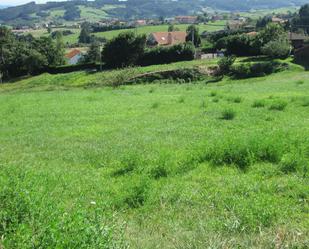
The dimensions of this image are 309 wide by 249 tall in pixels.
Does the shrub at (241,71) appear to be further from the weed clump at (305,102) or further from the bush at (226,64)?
the weed clump at (305,102)

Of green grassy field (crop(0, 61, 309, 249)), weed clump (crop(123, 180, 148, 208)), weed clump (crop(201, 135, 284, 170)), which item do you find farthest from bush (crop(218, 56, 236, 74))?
weed clump (crop(123, 180, 148, 208))

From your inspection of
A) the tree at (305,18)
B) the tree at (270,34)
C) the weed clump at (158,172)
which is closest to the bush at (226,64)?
the tree at (270,34)

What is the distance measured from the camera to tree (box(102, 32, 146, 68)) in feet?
206

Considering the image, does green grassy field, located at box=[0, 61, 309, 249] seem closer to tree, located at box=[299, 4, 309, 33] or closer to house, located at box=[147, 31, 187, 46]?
house, located at box=[147, 31, 187, 46]

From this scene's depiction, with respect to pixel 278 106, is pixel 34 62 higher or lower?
lower

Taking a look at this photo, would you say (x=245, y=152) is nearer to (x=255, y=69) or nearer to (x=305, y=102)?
(x=305, y=102)

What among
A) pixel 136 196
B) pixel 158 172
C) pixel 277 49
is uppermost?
pixel 136 196

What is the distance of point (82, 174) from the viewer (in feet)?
33.9

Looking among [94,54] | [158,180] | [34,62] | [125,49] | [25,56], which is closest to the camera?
[158,180]

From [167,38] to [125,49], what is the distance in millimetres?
46528

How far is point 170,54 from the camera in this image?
63.0m

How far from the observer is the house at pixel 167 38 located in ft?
334

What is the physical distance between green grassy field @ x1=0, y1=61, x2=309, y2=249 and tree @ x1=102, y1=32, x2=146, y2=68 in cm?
4418

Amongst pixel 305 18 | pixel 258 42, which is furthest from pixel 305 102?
pixel 305 18
